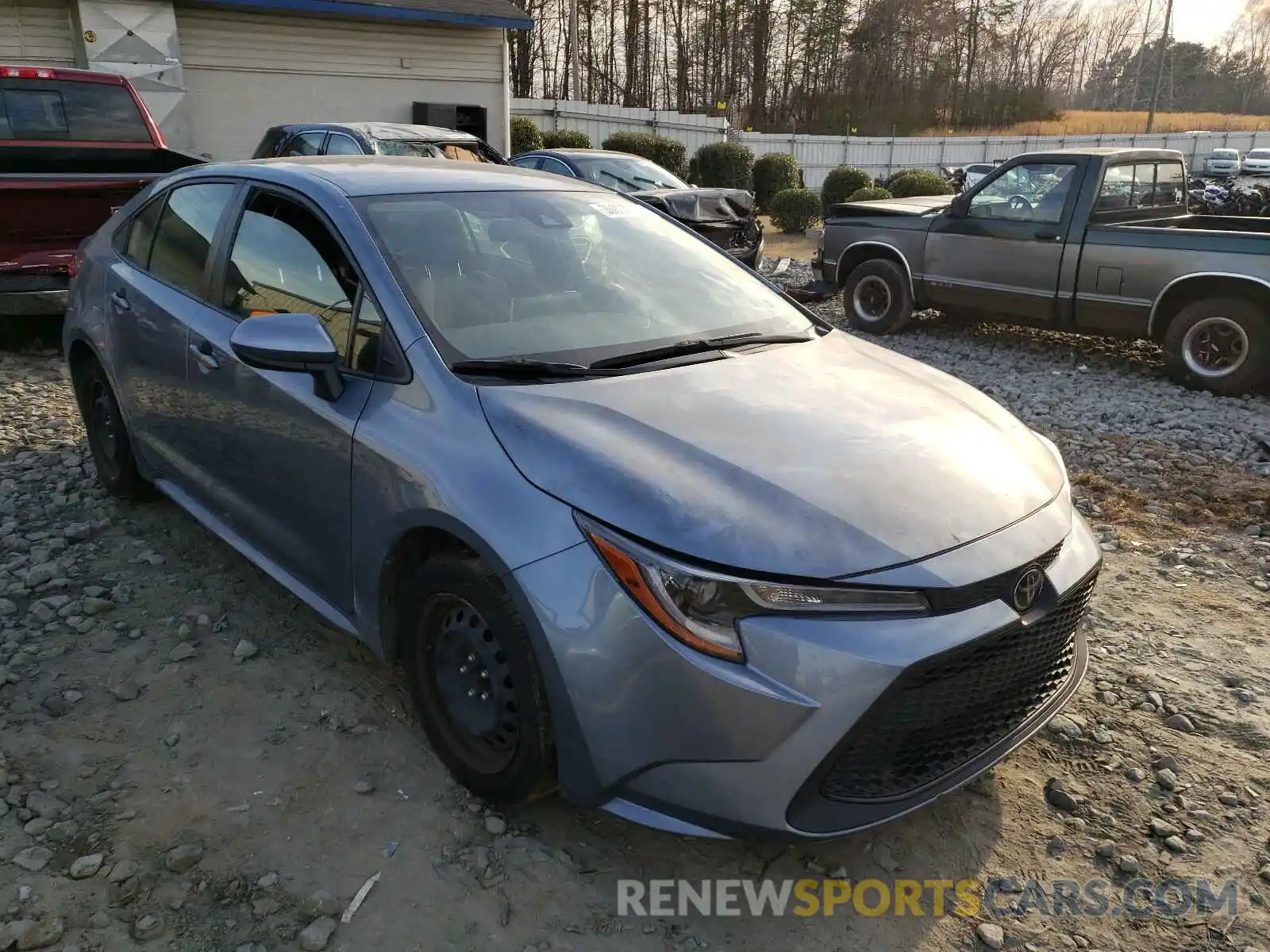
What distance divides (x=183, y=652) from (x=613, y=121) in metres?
24.5

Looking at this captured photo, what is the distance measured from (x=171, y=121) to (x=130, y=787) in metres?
15.1

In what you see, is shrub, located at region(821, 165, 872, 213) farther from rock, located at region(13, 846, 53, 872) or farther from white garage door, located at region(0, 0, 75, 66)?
rock, located at region(13, 846, 53, 872)

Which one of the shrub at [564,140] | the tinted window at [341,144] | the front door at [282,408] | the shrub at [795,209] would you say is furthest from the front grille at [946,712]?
the shrub at [564,140]

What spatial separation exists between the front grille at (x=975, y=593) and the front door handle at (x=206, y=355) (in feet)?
8.26

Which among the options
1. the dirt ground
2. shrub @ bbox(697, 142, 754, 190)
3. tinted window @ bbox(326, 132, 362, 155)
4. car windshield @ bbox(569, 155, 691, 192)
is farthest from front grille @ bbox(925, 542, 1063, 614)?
shrub @ bbox(697, 142, 754, 190)

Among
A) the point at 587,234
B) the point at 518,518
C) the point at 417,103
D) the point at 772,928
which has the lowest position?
the point at 772,928

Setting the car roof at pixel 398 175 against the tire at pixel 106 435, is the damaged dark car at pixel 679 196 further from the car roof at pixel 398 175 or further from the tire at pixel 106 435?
the car roof at pixel 398 175

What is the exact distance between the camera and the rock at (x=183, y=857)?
7.89ft

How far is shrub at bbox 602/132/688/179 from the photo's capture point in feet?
73.3

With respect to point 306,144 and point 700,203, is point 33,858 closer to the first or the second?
point 700,203

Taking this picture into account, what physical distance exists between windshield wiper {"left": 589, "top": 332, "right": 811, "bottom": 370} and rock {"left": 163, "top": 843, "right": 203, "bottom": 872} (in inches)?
65.2

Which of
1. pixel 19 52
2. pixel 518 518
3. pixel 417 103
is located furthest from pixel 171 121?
pixel 518 518

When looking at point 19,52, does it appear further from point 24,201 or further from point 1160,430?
point 1160,430

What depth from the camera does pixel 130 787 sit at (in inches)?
106
